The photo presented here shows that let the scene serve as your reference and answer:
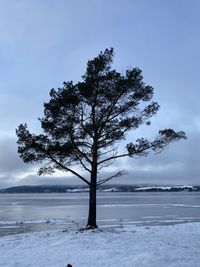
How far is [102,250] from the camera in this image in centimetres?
1507

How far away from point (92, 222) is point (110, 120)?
6.13 m

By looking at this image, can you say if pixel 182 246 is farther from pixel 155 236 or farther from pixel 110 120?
pixel 110 120

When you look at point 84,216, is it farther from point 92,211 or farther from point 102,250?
point 102,250

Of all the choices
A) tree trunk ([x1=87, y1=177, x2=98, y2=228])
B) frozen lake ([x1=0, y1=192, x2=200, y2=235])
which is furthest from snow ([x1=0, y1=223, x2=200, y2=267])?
frozen lake ([x1=0, y1=192, x2=200, y2=235])

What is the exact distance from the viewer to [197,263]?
12391mm

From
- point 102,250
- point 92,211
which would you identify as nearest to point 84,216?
point 92,211

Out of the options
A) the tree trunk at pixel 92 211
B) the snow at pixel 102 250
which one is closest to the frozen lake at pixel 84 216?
the tree trunk at pixel 92 211

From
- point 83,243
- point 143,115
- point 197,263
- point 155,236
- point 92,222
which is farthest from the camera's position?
point 143,115

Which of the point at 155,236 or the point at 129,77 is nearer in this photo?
the point at 155,236

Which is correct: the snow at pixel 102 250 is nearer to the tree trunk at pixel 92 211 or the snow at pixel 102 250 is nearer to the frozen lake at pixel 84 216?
the tree trunk at pixel 92 211

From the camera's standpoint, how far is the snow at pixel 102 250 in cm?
1291

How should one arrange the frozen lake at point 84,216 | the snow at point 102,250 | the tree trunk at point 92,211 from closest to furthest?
1. the snow at point 102,250
2. the tree trunk at point 92,211
3. the frozen lake at point 84,216

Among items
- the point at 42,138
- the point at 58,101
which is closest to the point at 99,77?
the point at 58,101

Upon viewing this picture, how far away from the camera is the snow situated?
12914mm
